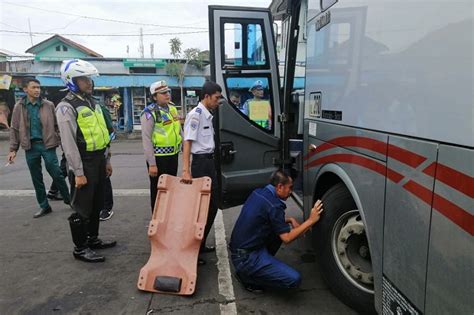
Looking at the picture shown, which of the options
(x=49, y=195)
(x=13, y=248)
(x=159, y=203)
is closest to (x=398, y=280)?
(x=159, y=203)

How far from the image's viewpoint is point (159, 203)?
3.56m

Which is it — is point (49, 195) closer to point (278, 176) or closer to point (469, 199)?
point (278, 176)

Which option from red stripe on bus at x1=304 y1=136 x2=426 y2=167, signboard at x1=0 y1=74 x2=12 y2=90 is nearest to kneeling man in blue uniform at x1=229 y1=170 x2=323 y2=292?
red stripe on bus at x1=304 y1=136 x2=426 y2=167

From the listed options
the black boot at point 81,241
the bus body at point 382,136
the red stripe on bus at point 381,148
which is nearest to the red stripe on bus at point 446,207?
the bus body at point 382,136

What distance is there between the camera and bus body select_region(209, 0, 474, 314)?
158 centimetres

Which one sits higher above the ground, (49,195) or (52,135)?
(52,135)

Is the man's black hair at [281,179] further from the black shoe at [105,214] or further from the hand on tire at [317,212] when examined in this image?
the black shoe at [105,214]

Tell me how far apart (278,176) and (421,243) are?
143cm

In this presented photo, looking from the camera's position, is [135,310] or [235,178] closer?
[135,310]

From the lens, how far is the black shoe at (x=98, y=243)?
417cm

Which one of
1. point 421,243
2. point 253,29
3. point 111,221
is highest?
point 253,29

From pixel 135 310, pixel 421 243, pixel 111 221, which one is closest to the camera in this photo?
pixel 421 243

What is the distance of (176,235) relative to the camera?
11.3ft

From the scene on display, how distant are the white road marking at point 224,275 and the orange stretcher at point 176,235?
298 millimetres
